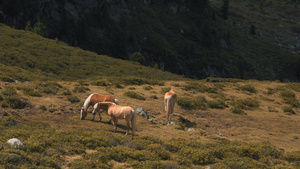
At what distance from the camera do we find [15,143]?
1015 cm

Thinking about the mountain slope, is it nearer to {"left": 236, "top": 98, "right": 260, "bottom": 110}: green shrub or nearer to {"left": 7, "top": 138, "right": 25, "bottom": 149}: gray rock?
{"left": 236, "top": 98, "right": 260, "bottom": 110}: green shrub

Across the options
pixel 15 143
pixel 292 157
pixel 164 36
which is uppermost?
pixel 164 36

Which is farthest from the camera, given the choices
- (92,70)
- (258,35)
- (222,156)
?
(258,35)

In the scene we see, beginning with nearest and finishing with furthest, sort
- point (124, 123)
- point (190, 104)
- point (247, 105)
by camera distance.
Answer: point (124, 123), point (190, 104), point (247, 105)

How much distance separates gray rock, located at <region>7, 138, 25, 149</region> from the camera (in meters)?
10.1

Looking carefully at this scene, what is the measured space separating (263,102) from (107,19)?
315 ft

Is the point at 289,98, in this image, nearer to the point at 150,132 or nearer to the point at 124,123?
the point at 150,132

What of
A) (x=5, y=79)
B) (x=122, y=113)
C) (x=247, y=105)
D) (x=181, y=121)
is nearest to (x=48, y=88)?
(x=5, y=79)

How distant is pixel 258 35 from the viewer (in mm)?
164500

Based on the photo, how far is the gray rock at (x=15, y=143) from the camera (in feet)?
33.0

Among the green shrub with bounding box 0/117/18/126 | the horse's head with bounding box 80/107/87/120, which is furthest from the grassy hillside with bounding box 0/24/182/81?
the green shrub with bounding box 0/117/18/126

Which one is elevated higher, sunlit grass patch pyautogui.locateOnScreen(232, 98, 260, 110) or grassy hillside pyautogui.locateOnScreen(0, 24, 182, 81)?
grassy hillside pyautogui.locateOnScreen(0, 24, 182, 81)

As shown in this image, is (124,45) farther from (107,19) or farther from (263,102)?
(263,102)

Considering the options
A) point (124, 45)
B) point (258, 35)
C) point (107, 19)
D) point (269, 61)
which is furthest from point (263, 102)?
point (258, 35)
